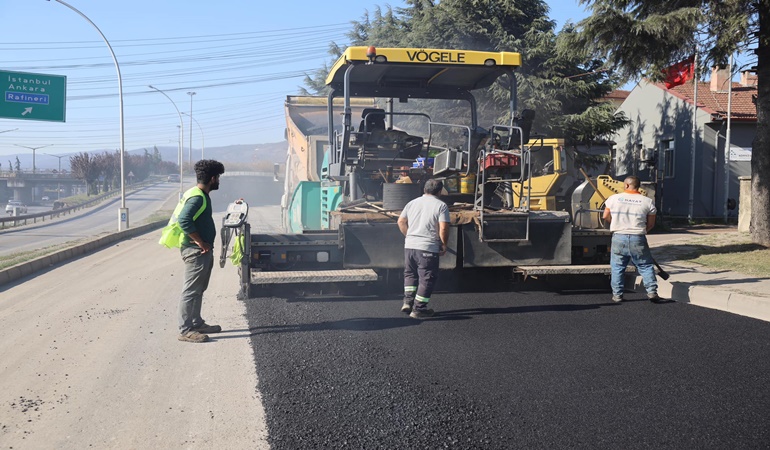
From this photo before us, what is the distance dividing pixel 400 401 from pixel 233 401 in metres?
1.11

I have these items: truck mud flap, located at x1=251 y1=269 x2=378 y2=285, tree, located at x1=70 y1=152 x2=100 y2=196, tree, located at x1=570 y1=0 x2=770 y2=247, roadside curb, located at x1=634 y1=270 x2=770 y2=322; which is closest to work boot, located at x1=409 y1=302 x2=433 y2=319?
truck mud flap, located at x1=251 y1=269 x2=378 y2=285

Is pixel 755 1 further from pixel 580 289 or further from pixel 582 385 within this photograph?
pixel 582 385

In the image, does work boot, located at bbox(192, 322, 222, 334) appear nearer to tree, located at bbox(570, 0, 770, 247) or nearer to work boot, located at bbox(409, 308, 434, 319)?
work boot, located at bbox(409, 308, 434, 319)

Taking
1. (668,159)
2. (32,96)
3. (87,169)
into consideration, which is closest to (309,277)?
(32,96)

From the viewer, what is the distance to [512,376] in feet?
16.6

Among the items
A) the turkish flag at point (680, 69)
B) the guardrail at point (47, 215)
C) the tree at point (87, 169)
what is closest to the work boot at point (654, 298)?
the turkish flag at point (680, 69)

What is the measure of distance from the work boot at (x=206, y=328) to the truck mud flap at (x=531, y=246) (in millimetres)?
2873

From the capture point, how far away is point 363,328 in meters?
6.70

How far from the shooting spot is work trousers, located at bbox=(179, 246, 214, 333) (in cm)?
626

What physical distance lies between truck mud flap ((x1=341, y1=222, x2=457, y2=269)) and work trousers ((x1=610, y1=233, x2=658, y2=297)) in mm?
1871

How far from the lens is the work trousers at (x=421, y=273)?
7.05 meters

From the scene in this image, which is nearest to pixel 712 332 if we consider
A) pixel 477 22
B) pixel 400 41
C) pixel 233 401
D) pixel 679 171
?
pixel 233 401

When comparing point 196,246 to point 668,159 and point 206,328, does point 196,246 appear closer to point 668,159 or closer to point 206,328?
point 206,328

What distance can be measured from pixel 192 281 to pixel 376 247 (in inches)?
91.7
